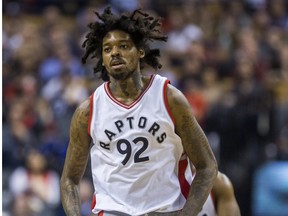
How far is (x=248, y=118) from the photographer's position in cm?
1109

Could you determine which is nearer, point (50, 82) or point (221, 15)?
point (50, 82)

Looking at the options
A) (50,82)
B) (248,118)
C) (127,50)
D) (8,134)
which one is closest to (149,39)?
(127,50)

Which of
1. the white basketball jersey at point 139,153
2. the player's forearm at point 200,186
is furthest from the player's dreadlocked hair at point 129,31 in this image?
the player's forearm at point 200,186

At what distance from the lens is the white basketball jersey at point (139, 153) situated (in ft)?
19.0

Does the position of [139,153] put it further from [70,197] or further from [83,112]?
[70,197]

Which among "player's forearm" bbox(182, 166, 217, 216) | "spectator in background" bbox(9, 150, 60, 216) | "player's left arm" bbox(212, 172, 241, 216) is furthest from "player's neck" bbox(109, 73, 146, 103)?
"spectator in background" bbox(9, 150, 60, 216)

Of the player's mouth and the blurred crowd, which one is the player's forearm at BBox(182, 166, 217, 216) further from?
the blurred crowd

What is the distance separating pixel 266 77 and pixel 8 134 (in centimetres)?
362

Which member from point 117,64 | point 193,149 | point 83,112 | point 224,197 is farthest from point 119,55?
point 224,197

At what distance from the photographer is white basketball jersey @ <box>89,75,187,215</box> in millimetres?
5797

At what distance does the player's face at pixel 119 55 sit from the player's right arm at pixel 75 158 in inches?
13.4

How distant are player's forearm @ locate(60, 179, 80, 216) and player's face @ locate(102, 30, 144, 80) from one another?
2.71ft

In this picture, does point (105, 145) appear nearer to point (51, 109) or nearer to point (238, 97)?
point (238, 97)

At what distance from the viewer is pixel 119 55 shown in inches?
227
